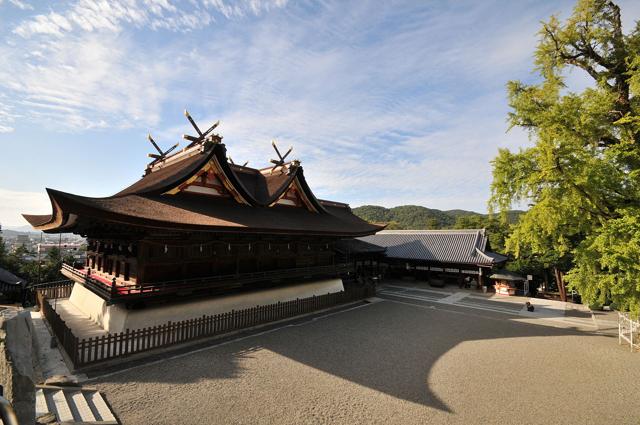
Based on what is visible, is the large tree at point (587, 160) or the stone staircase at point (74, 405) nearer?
the stone staircase at point (74, 405)

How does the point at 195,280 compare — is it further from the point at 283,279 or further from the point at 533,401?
the point at 533,401

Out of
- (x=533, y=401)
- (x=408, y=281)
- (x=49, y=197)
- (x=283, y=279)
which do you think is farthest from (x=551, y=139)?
(x=408, y=281)

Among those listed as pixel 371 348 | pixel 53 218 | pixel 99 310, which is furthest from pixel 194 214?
pixel 371 348

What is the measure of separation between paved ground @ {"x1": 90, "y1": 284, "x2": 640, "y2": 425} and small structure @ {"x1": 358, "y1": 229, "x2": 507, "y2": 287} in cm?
1299

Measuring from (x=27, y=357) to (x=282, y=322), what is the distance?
10822mm

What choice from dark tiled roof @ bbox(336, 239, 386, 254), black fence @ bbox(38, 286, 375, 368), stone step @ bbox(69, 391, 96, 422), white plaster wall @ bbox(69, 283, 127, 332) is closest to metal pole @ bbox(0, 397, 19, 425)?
stone step @ bbox(69, 391, 96, 422)

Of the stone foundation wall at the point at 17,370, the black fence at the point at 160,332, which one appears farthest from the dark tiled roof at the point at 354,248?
the stone foundation wall at the point at 17,370

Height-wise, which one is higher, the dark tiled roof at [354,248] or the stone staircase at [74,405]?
the dark tiled roof at [354,248]

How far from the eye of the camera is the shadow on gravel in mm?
9024

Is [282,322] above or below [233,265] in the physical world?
below

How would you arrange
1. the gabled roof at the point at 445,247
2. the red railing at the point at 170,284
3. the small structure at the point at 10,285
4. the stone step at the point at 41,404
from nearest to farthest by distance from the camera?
the stone step at the point at 41,404 < the red railing at the point at 170,284 < the small structure at the point at 10,285 < the gabled roof at the point at 445,247

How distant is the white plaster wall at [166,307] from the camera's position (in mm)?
11884

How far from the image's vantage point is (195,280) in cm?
1308

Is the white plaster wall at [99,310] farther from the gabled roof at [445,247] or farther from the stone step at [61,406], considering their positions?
the gabled roof at [445,247]
